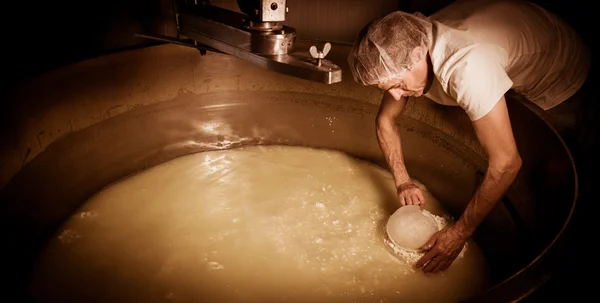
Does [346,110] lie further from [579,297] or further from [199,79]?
[579,297]

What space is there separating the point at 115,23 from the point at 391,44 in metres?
1.85

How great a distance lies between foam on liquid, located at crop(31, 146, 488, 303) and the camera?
1.73m

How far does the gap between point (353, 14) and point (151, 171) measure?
170cm

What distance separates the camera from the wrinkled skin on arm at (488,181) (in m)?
1.33

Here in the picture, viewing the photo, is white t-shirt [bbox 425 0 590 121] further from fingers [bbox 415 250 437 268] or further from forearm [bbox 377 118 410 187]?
fingers [bbox 415 250 437 268]

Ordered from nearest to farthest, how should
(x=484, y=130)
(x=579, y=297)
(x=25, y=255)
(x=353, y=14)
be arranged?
(x=484, y=130), (x=579, y=297), (x=25, y=255), (x=353, y=14)

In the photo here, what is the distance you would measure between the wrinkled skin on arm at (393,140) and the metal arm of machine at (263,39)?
2.43ft

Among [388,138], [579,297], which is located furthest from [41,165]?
[579,297]

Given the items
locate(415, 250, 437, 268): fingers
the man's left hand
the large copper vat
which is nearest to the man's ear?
the large copper vat

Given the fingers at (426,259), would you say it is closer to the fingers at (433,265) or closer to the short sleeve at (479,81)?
the fingers at (433,265)

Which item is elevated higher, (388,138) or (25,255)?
(388,138)

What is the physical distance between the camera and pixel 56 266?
1795 millimetres

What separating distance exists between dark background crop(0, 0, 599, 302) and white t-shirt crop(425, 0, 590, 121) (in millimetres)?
339

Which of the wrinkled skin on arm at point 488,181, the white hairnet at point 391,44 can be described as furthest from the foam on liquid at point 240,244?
the white hairnet at point 391,44
